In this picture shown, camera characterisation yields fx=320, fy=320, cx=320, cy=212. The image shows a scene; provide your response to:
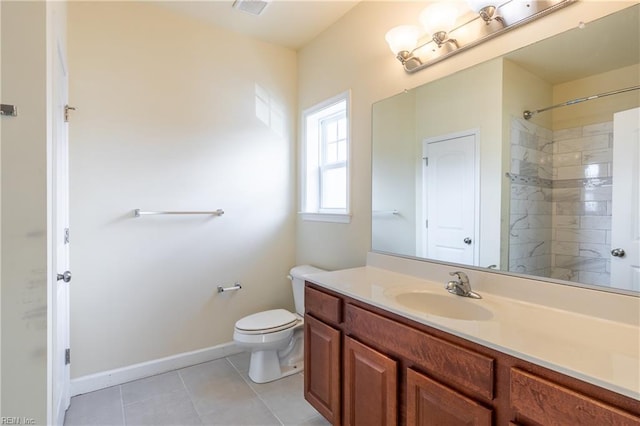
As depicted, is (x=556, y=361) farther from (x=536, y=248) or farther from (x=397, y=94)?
(x=397, y=94)

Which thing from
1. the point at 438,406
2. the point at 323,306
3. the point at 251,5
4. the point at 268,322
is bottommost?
the point at 268,322

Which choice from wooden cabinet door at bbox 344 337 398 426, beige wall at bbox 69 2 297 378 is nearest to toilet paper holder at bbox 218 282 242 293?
beige wall at bbox 69 2 297 378

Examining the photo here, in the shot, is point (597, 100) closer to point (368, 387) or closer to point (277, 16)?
point (368, 387)

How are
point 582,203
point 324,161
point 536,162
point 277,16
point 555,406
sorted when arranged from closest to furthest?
1. point 555,406
2. point 582,203
3. point 536,162
4. point 277,16
5. point 324,161

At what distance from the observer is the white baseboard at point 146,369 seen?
82.6 inches

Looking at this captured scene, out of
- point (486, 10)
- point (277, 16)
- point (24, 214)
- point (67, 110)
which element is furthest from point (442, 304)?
point (67, 110)

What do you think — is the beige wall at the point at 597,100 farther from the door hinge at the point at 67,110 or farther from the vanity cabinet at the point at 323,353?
the door hinge at the point at 67,110

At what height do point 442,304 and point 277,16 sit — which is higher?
point 277,16

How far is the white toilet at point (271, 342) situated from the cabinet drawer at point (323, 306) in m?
0.27

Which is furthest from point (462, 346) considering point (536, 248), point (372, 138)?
point (372, 138)

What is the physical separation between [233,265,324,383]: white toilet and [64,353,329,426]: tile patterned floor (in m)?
0.08

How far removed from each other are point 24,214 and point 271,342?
1.52m

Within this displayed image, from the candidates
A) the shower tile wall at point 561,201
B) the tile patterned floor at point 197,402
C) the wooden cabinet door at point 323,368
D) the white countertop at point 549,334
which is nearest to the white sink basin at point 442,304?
the white countertop at point 549,334

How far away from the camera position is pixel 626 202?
3.55 ft
